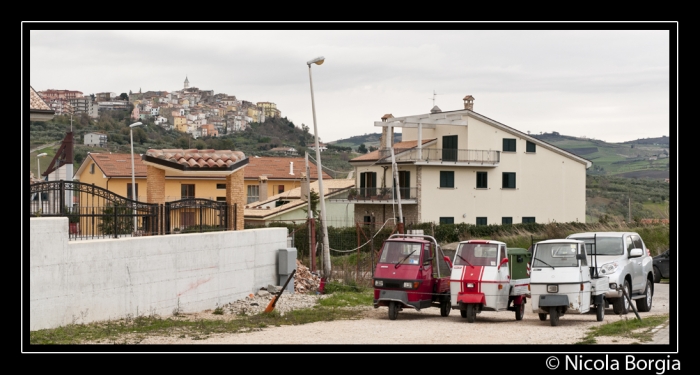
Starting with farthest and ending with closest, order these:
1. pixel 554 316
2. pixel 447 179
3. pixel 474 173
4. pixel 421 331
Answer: pixel 474 173
pixel 447 179
pixel 554 316
pixel 421 331

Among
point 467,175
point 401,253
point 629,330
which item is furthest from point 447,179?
point 629,330

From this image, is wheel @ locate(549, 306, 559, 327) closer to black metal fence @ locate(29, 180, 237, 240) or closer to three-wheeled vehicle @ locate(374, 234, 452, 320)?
three-wheeled vehicle @ locate(374, 234, 452, 320)

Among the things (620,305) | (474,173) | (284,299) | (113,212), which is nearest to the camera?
(113,212)

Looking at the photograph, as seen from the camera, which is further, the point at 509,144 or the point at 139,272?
the point at 509,144

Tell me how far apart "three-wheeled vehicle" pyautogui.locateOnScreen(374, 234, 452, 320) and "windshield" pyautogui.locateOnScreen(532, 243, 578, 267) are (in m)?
2.18

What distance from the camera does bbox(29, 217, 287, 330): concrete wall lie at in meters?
15.0

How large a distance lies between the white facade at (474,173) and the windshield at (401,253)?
124 ft

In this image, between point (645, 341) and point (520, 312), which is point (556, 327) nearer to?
point (520, 312)

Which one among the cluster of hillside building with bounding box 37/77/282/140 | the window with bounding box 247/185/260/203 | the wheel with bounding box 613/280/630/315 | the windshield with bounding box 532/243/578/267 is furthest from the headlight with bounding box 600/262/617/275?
the cluster of hillside building with bounding box 37/77/282/140

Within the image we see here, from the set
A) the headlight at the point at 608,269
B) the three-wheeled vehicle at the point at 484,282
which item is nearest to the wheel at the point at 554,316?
the three-wheeled vehicle at the point at 484,282

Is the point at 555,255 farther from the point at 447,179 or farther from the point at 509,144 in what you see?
the point at 509,144

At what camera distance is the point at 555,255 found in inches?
739

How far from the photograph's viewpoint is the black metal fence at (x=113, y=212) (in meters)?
16.6

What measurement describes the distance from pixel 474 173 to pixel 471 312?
1673 inches
